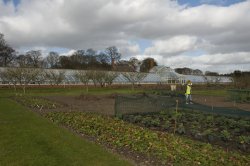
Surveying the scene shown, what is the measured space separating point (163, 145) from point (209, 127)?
3.30m

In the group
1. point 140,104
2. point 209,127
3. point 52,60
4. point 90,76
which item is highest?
point 52,60

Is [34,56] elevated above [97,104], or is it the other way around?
[34,56]

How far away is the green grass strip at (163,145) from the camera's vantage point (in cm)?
546

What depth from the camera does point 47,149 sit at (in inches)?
243

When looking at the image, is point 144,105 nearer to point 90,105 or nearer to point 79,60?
point 90,105

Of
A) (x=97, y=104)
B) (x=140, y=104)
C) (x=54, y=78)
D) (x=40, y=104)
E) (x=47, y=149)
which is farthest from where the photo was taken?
(x=54, y=78)

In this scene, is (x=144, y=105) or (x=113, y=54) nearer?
(x=144, y=105)

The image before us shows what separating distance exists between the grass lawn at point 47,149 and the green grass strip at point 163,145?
787 millimetres

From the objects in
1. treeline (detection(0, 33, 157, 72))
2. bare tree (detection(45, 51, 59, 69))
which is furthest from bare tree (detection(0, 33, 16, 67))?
bare tree (detection(45, 51, 59, 69))

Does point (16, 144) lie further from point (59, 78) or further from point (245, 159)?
point (59, 78)

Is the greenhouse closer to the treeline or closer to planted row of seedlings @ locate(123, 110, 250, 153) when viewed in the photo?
the treeline

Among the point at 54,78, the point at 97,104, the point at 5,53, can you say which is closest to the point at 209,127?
the point at 97,104

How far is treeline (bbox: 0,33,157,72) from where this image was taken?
199 feet

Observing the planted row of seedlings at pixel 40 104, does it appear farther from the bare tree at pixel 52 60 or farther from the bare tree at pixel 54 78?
the bare tree at pixel 52 60
